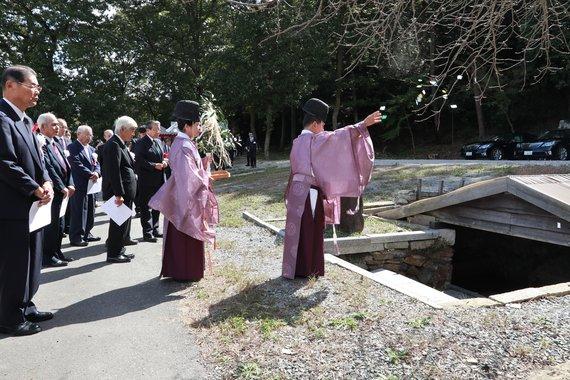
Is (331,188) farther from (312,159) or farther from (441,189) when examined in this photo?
(441,189)

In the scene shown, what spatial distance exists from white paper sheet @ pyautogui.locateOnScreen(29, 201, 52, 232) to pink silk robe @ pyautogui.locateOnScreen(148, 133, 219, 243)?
118 centimetres

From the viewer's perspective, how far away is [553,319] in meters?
4.34

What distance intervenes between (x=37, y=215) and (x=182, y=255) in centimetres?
169

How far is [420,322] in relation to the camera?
4188mm

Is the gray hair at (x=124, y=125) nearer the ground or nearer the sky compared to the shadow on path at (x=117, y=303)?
nearer the sky

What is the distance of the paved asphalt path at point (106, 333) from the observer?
3.44 m

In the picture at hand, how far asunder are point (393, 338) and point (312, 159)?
219 centimetres

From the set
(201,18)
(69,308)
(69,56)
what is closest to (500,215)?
(69,308)

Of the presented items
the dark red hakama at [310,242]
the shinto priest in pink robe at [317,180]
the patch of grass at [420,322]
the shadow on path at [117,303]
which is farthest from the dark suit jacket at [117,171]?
the patch of grass at [420,322]

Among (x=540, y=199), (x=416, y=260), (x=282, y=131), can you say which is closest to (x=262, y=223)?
(x=416, y=260)

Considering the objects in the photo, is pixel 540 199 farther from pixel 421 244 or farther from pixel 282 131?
pixel 282 131

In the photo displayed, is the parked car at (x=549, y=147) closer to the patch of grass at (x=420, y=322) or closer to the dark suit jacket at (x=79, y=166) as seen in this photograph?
the patch of grass at (x=420, y=322)

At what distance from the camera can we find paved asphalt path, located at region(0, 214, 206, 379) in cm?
344

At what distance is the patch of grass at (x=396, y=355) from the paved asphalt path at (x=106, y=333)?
1407 mm
